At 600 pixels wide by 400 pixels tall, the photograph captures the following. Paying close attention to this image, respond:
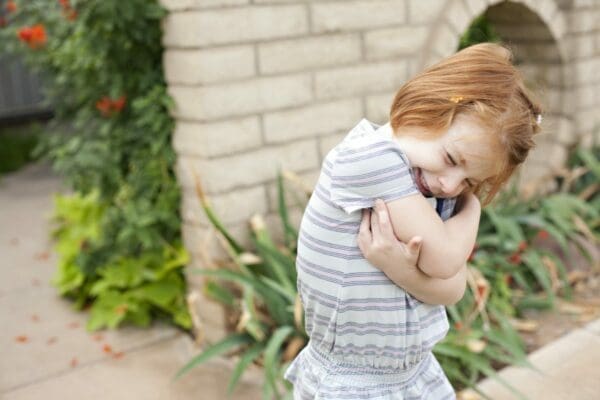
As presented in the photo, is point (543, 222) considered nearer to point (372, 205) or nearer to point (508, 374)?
point (508, 374)

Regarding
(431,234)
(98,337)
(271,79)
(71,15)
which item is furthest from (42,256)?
(431,234)

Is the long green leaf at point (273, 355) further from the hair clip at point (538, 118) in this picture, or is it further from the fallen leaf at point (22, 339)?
the hair clip at point (538, 118)

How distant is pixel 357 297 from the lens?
1660 millimetres

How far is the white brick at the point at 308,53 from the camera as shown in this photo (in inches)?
124

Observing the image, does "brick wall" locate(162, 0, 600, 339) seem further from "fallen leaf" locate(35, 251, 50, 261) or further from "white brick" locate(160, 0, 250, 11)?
"fallen leaf" locate(35, 251, 50, 261)

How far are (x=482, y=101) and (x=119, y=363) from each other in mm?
2218

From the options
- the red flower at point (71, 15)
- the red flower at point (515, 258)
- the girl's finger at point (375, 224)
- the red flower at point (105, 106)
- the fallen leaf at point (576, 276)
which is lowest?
the fallen leaf at point (576, 276)

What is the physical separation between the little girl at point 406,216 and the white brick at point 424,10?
211cm

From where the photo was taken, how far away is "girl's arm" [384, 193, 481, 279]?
5.05 ft

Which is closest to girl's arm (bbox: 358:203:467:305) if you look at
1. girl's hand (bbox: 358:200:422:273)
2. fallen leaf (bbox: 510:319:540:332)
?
girl's hand (bbox: 358:200:422:273)

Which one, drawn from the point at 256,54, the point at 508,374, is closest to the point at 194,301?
the point at 256,54

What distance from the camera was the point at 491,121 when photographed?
1472 millimetres

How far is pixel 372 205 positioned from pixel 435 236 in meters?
0.14

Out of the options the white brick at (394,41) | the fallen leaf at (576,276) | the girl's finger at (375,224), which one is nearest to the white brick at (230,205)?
the white brick at (394,41)
